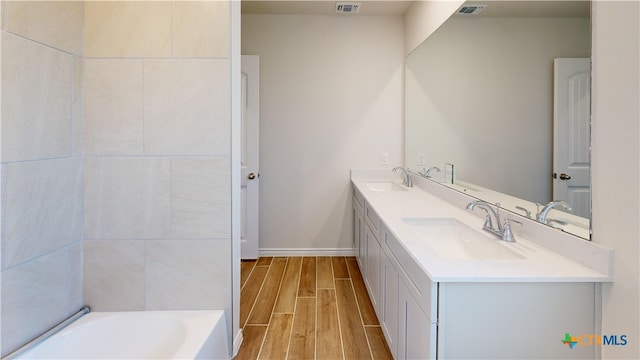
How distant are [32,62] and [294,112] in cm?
253

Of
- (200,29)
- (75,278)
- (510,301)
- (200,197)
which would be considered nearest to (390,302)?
(510,301)

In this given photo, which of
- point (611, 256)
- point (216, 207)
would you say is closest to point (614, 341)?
point (611, 256)

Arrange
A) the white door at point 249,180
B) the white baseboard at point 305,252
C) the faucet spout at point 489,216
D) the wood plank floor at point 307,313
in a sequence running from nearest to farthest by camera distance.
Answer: the faucet spout at point 489,216, the wood plank floor at point 307,313, the white door at point 249,180, the white baseboard at point 305,252

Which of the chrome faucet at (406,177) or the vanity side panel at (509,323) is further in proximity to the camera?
the chrome faucet at (406,177)

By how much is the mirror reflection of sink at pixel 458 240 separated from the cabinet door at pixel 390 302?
25cm

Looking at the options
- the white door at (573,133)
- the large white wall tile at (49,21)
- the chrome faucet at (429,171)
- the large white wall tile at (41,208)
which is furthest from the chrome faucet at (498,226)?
the large white wall tile at (49,21)

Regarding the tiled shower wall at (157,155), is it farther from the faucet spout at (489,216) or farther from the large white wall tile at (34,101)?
the faucet spout at (489,216)

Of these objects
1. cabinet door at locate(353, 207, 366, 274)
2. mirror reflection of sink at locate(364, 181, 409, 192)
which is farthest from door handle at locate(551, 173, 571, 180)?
mirror reflection of sink at locate(364, 181, 409, 192)

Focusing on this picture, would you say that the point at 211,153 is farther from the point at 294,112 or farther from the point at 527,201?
the point at 294,112

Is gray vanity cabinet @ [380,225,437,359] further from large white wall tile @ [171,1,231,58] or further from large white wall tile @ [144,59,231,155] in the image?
large white wall tile @ [171,1,231,58]

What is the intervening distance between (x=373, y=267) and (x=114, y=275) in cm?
159

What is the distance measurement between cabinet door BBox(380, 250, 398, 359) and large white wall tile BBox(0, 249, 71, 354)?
1620mm

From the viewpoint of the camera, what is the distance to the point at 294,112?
3857mm

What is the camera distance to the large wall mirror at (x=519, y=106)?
133cm
